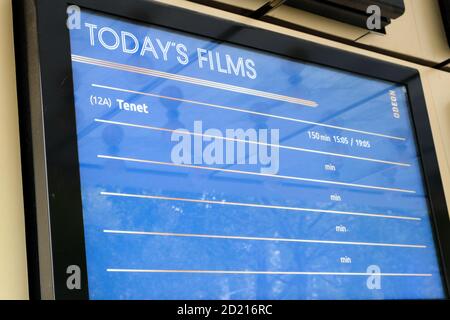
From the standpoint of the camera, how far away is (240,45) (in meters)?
1.70

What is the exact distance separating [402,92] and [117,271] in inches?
40.5

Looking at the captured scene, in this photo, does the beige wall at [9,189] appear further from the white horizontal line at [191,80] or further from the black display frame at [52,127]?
the white horizontal line at [191,80]

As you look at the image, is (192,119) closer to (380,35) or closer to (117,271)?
(117,271)

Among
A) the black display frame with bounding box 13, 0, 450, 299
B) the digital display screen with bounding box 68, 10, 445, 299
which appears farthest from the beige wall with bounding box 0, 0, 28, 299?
the digital display screen with bounding box 68, 10, 445, 299

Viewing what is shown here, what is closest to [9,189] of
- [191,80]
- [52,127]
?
[52,127]

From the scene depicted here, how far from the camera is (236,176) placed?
1.56 meters

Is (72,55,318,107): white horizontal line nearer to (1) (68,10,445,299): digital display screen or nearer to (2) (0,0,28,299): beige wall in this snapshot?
(1) (68,10,445,299): digital display screen

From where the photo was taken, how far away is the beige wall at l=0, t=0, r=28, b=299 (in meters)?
1.25

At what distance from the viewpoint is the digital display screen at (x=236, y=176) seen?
138 cm

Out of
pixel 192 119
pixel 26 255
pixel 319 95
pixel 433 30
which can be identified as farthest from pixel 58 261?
pixel 433 30

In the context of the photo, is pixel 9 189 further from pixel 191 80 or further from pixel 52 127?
pixel 191 80

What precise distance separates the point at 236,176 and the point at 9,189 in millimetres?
481

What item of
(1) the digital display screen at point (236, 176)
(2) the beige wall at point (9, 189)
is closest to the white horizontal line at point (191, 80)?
(1) the digital display screen at point (236, 176)
